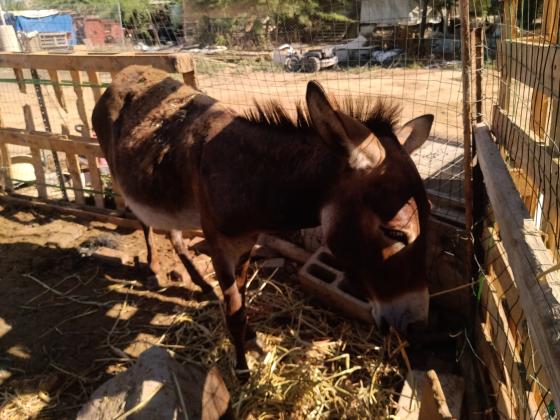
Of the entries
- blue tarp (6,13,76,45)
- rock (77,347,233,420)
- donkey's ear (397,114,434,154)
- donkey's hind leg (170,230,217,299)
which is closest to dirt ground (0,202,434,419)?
donkey's hind leg (170,230,217,299)

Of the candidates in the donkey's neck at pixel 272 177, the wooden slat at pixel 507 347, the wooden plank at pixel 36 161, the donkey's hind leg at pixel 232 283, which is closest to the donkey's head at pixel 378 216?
the donkey's neck at pixel 272 177

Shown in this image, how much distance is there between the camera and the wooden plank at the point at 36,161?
17.6 ft

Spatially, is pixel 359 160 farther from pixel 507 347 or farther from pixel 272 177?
pixel 507 347

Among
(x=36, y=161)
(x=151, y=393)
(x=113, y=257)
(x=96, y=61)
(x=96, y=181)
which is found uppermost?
(x=96, y=61)

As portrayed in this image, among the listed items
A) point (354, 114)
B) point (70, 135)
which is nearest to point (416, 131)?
point (354, 114)

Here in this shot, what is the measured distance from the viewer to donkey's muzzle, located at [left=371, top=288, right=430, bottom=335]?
196cm

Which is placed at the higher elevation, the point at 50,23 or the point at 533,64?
the point at 50,23

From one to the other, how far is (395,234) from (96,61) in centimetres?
393

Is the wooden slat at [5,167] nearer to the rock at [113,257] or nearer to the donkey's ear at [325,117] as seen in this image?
the rock at [113,257]

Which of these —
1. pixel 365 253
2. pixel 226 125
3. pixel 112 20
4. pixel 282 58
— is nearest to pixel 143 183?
pixel 226 125

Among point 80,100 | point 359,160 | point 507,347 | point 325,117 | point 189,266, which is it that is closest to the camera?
point 325,117

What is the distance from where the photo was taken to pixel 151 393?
1.92 m

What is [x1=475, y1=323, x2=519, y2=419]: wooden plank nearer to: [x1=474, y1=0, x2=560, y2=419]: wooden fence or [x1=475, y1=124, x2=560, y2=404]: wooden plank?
[x1=474, y1=0, x2=560, y2=419]: wooden fence

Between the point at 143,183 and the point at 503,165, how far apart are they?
7.69ft
